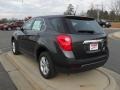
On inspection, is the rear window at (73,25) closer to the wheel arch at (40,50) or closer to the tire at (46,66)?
the wheel arch at (40,50)

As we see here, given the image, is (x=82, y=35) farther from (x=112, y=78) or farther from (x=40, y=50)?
(x=112, y=78)

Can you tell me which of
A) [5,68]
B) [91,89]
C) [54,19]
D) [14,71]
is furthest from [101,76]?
[5,68]

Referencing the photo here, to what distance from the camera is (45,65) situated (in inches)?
222

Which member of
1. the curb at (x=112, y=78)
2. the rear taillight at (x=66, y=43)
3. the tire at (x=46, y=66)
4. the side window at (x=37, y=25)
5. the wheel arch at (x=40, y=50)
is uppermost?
the side window at (x=37, y=25)

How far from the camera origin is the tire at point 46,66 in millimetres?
5371

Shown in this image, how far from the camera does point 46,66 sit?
5586 millimetres

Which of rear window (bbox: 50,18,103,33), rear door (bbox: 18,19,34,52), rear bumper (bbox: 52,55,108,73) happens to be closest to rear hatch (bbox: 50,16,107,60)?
rear window (bbox: 50,18,103,33)

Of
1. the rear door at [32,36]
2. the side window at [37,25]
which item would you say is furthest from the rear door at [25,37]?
the side window at [37,25]

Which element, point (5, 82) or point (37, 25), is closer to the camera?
point (5, 82)

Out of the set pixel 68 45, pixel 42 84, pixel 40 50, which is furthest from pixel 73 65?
pixel 40 50

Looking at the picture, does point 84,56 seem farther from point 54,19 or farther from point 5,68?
point 5,68

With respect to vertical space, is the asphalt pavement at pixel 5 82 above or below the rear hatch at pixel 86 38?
below

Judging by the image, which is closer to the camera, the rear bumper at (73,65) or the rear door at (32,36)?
the rear bumper at (73,65)

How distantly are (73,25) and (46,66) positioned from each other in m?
1.27
